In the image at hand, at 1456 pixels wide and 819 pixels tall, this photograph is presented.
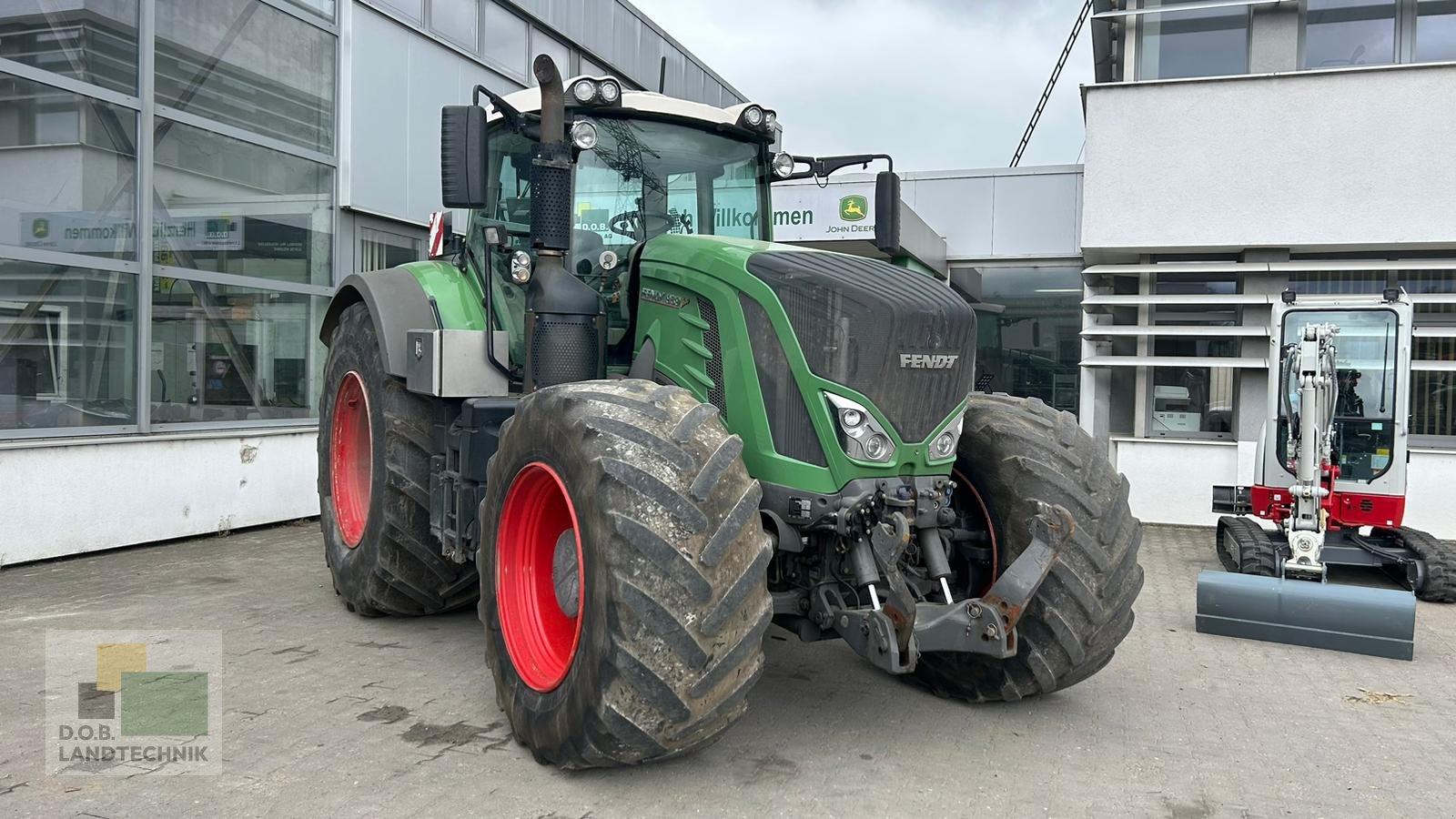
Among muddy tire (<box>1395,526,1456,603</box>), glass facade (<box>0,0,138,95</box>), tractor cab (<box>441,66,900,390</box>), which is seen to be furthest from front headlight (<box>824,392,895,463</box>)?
glass facade (<box>0,0,138,95</box>)

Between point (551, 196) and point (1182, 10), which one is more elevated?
point (1182, 10)

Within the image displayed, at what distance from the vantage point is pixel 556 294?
15.6 ft

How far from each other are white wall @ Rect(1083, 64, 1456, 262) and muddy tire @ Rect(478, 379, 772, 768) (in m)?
8.57

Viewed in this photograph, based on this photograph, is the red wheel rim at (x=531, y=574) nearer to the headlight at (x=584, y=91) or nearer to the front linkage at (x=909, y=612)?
the front linkage at (x=909, y=612)

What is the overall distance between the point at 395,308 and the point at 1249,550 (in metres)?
6.12

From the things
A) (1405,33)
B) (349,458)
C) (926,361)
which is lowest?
(349,458)

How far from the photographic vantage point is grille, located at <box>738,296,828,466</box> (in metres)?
3.97

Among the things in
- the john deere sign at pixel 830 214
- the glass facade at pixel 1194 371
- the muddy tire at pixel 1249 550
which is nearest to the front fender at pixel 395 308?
the muddy tire at pixel 1249 550

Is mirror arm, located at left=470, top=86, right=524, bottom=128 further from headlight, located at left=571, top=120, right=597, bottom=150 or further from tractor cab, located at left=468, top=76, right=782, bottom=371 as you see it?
headlight, located at left=571, top=120, right=597, bottom=150

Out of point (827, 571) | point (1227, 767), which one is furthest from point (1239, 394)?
point (827, 571)

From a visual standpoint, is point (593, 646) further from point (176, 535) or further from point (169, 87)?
point (169, 87)

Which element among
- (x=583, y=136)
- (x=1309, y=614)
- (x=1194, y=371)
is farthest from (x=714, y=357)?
(x=1194, y=371)

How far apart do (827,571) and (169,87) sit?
7344mm

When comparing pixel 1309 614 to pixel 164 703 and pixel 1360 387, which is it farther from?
pixel 164 703
